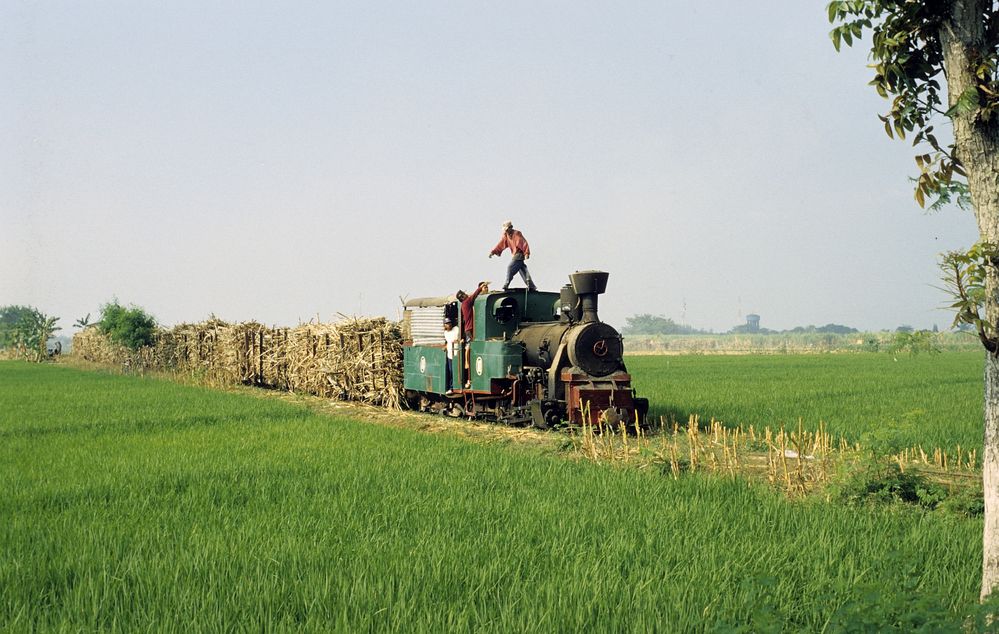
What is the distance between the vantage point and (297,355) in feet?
84.8

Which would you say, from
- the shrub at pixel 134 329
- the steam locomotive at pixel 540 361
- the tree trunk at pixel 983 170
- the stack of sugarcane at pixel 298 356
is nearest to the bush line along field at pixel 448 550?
the tree trunk at pixel 983 170

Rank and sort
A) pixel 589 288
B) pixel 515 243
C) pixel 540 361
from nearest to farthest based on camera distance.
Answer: pixel 589 288 → pixel 540 361 → pixel 515 243

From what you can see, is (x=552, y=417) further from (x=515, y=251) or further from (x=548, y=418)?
(x=515, y=251)

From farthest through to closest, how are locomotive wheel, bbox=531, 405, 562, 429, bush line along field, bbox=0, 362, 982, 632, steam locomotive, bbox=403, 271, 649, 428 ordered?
locomotive wheel, bbox=531, 405, 562, 429 → steam locomotive, bbox=403, 271, 649, 428 → bush line along field, bbox=0, 362, 982, 632

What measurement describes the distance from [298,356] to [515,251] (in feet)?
42.3

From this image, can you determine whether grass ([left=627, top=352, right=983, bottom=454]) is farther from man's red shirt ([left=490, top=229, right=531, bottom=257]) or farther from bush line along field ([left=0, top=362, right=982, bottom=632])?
man's red shirt ([left=490, top=229, right=531, bottom=257])

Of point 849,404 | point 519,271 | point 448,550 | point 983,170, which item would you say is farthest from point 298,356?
point 983,170

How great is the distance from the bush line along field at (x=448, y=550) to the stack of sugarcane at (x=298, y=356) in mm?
10409

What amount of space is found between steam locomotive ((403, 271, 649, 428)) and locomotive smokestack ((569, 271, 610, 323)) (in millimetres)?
18

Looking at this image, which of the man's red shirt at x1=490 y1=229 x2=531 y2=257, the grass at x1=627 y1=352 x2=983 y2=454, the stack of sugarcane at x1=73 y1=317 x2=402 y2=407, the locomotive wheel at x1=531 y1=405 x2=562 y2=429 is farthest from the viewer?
the stack of sugarcane at x1=73 y1=317 x2=402 y2=407

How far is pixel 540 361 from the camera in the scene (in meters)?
14.4

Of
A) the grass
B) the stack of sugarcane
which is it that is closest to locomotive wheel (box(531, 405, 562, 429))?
the grass

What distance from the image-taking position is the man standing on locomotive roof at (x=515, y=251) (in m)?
15.4

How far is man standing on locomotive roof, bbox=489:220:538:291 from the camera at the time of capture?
15352mm
